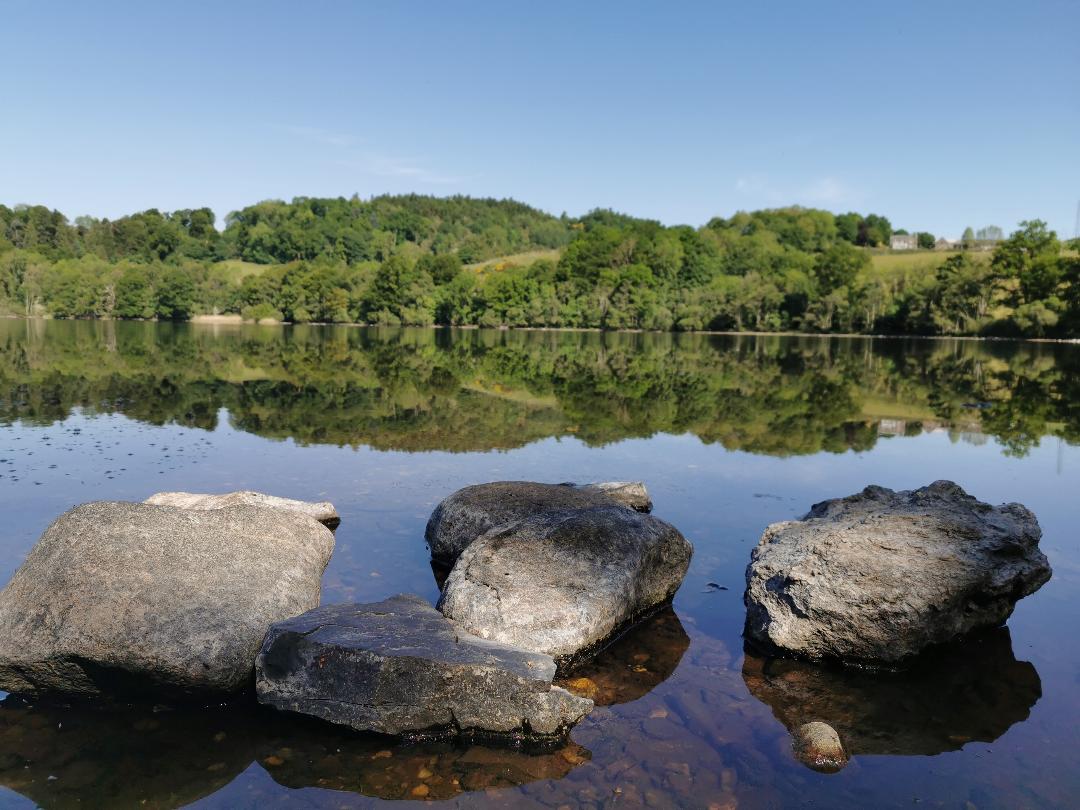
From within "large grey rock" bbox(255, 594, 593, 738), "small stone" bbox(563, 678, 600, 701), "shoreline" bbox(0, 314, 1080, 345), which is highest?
"shoreline" bbox(0, 314, 1080, 345)

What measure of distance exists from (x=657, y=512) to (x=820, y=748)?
8722 millimetres

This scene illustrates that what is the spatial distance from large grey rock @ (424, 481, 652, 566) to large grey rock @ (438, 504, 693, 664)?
3.68ft

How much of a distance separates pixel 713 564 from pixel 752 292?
118 metres

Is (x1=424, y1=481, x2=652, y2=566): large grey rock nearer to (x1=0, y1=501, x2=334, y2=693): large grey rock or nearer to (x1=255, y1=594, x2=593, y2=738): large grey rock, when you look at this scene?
(x1=0, y1=501, x2=334, y2=693): large grey rock

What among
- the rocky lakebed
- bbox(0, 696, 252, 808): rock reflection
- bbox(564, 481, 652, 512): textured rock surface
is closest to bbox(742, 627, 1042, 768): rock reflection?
the rocky lakebed

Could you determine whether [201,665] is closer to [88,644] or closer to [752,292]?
[88,644]

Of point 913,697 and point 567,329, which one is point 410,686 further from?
point 567,329

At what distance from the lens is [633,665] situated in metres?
9.88

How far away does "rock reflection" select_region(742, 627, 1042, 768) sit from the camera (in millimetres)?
8383

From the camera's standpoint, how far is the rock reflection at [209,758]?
7281 millimetres

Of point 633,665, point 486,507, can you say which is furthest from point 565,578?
point 486,507

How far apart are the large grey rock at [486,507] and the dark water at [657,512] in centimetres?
57

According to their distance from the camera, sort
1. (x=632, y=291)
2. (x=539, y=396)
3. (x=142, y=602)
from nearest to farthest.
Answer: (x=142, y=602), (x=539, y=396), (x=632, y=291)

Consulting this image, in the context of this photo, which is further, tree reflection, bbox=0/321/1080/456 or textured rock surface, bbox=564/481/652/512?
tree reflection, bbox=0/321/1080/456
